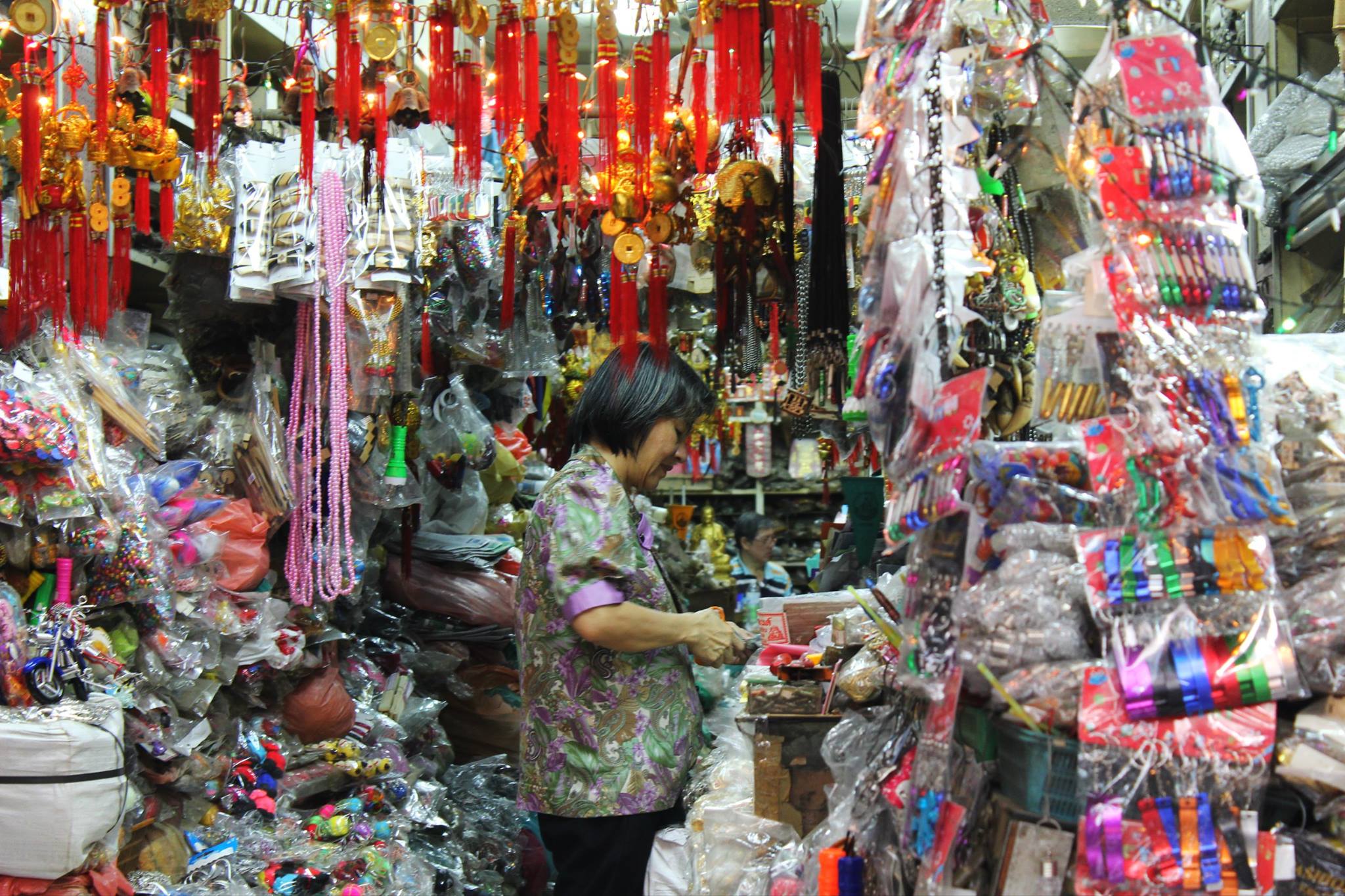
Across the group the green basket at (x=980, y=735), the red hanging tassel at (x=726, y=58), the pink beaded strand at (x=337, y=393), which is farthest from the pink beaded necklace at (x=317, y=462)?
the green basket at (x=980, y=735)

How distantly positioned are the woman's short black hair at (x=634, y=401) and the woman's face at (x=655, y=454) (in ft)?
0.03

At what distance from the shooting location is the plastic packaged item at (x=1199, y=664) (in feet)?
4.10

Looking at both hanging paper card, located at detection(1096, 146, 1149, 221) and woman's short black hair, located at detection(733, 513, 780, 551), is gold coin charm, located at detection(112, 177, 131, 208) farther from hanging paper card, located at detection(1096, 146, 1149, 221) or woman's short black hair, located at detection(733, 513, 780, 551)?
woman's short black hair, located at detection(733, 513, 780, 551)

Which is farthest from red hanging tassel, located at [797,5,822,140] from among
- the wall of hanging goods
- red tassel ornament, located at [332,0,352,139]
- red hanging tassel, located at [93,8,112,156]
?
red hanging tassel, located at [93,8,112,156]

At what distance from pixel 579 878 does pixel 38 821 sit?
3.31 feet

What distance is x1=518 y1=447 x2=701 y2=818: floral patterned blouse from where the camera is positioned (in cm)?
204

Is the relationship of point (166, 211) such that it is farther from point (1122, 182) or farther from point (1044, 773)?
point (1044, 773)

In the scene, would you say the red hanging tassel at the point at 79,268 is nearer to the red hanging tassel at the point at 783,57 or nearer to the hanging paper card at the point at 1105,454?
the red hanging tassel at the point at 783,57

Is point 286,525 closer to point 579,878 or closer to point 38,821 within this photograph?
point 38,821

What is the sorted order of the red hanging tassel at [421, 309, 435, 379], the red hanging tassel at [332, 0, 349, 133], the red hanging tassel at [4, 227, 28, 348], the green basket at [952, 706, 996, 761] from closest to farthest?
the green basket at [952, 706, 996, 761], the red hanging tassel at [332, 0, 349, 133], the red hanging tassel at [4, 227, 28, 348], the red hanging tassel at [421, 309, 435, 379]

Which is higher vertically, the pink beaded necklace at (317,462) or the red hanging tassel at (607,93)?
the red hanging tassel at (607,93)

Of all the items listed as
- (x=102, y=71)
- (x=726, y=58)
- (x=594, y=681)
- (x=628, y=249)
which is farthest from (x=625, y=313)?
(x=102, y=71)

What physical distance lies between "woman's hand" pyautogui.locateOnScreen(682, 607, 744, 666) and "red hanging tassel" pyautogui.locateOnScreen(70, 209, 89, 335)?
1.75 meters

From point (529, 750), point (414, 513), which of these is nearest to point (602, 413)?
point (529, 750)
